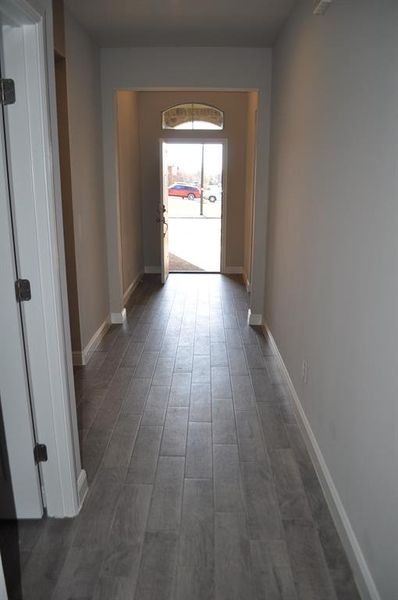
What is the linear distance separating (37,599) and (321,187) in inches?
89.2

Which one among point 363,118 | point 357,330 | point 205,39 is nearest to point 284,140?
point 205,39

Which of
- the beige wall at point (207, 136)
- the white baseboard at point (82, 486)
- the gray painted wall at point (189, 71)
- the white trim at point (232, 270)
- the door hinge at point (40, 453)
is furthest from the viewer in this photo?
the white trim at point (232, 270)

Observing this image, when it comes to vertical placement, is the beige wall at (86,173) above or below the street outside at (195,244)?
above

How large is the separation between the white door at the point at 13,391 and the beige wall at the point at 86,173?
1.91m

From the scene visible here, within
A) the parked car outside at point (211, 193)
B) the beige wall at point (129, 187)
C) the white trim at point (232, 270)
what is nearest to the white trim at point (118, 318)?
the beige wall at point (129, 187)

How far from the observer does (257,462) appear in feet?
8.44

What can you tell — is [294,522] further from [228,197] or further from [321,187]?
[228,197]

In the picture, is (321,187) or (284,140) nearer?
(321,187)

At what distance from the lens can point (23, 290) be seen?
1.86 metres

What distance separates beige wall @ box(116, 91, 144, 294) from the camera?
5.63 meters

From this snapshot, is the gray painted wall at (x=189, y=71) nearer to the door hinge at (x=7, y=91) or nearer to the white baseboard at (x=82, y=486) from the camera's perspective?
the door hinge at (x=7, y=91)

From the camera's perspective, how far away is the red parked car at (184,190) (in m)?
13.2

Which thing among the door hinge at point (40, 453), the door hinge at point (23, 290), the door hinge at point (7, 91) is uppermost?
the door hinge at point (7, 91)

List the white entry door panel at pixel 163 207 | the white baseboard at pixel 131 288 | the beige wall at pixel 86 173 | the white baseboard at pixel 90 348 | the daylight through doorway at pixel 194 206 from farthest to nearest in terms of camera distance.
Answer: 1. the daylight through doorway at pixel 194 206
2. the white entry door panel at pixel 163 207
3. the white baseboard at pixel 131 288
4. the white baseboard at pixel 90 348
5. the beige wall at pixel 86 173
